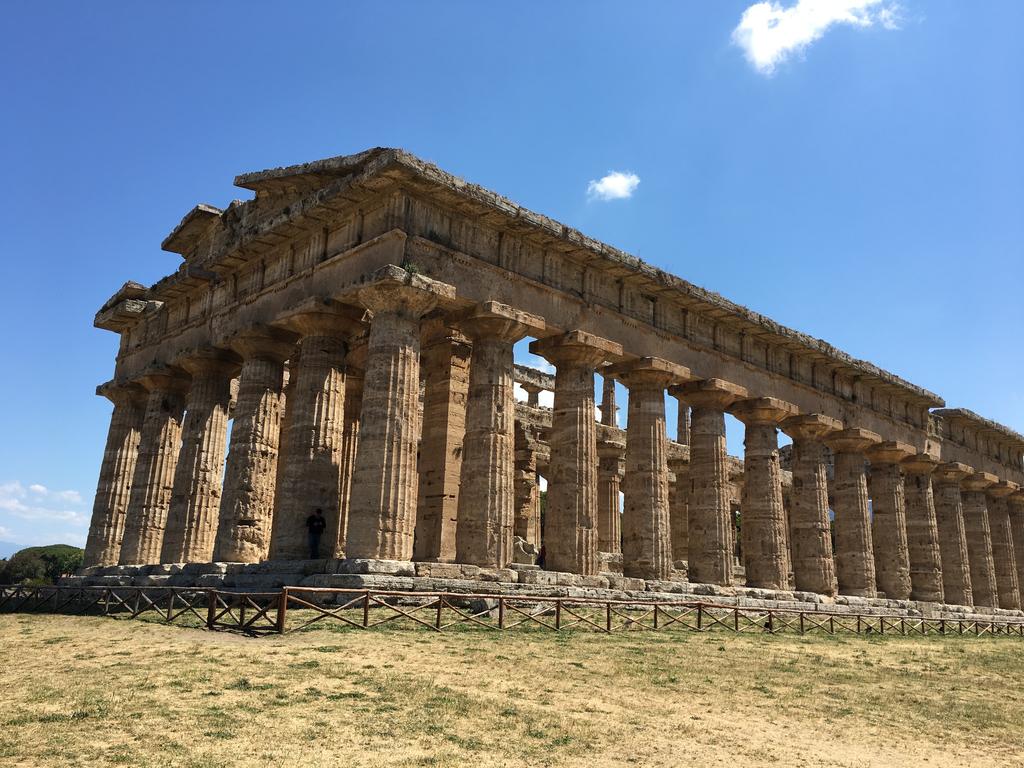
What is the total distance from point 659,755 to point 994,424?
3666cm

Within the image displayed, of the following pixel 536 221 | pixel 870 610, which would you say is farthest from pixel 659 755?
pixel 870 610

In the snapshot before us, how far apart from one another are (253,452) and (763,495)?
16159 millimetres

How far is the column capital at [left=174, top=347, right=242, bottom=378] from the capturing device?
82.2 ft

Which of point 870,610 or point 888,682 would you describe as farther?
point 870,610

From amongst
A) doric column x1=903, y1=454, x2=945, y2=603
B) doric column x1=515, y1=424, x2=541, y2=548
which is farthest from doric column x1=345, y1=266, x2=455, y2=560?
doric column x1=903, y1=454, x2=945, y2=603

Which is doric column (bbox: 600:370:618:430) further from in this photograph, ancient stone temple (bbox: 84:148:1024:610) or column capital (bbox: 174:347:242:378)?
column capital (bbox: 174:347:242:378)

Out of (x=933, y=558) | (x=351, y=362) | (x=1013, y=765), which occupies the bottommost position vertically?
(x=1013, y=765)

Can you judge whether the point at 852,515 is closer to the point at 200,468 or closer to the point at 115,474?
the point at 200,468

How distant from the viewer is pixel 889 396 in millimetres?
33938

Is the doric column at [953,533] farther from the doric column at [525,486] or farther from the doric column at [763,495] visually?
the doric column at [525,486]

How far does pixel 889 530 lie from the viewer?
33.0 meters

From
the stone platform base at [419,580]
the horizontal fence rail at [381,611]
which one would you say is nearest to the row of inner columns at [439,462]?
the stone platform base at [419,580]

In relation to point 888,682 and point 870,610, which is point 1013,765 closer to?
point 888,682

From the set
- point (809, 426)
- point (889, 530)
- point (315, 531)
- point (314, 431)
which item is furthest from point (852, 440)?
point (315, 531)
